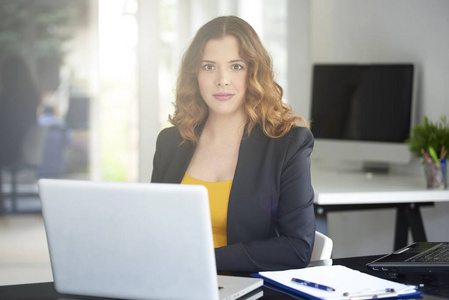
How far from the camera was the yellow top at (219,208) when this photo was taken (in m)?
1.78

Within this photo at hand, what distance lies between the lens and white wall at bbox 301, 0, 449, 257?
301 cm

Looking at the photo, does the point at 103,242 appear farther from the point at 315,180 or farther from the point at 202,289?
the point at 315,180

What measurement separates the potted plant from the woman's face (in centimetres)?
120

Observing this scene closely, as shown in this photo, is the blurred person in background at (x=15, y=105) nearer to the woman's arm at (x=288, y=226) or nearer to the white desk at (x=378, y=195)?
the white desk at (x=378, y=195)

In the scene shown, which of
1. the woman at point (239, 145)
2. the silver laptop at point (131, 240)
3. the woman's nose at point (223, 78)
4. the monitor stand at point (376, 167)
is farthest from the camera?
the monitor stand at point (376, 167)

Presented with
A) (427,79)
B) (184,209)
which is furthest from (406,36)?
(184,209)

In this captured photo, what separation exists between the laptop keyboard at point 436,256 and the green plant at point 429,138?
1.31m

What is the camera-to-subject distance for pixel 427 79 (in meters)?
3.09

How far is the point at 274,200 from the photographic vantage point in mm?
1703

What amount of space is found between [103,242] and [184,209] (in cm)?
18

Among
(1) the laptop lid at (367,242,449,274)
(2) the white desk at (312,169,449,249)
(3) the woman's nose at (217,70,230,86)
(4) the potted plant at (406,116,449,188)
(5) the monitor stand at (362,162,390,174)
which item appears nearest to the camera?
(1) the laptop lid at (367,242,449,274)

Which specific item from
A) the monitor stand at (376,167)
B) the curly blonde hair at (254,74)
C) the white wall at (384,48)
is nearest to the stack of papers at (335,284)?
the curly blonde hair at (254,74)

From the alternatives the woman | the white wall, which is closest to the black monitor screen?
the white wall

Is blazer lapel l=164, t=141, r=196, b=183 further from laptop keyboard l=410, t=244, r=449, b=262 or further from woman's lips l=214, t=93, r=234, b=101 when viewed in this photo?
laptop keyboard l=410, t=244, r=449, b=262
